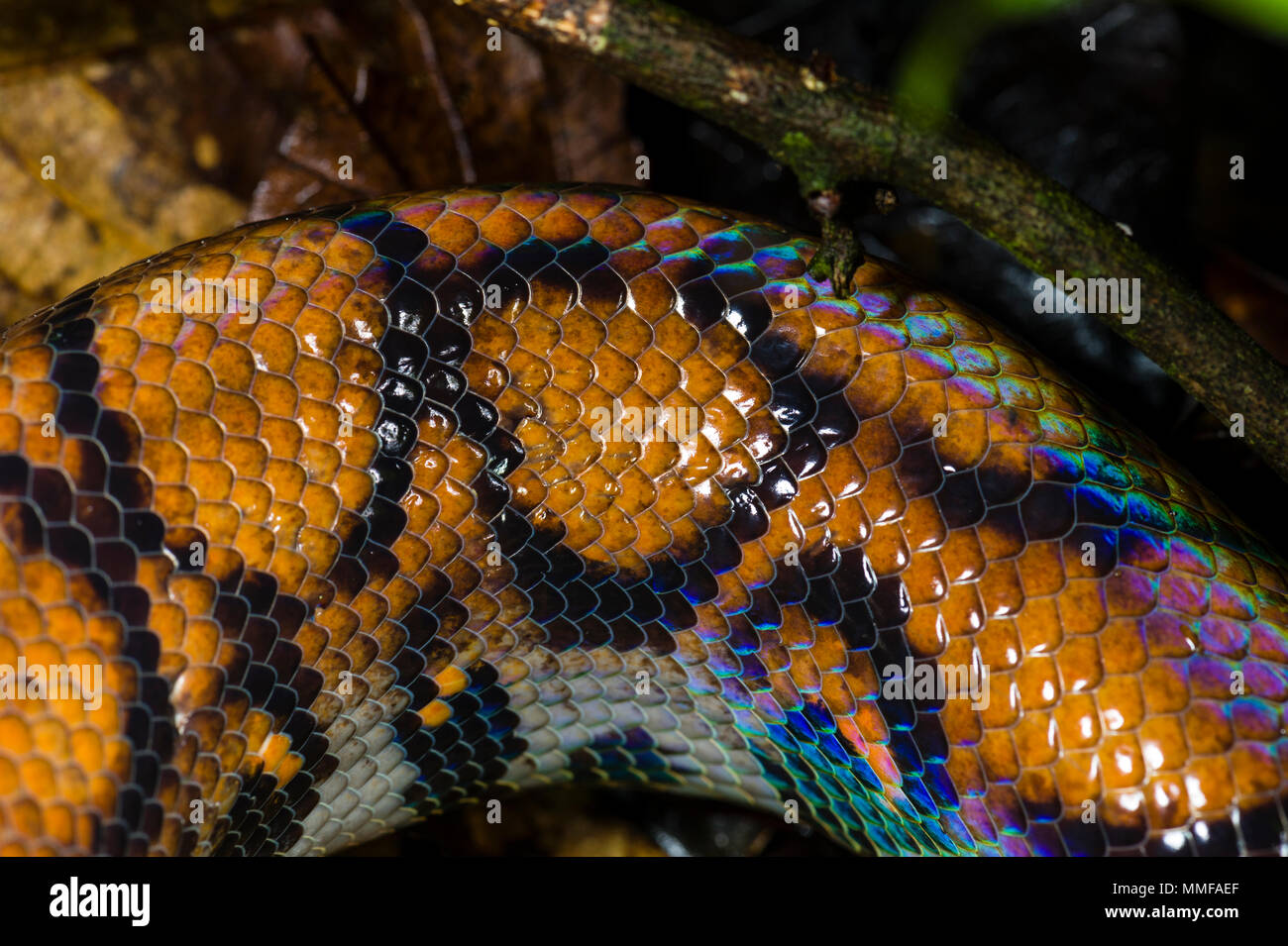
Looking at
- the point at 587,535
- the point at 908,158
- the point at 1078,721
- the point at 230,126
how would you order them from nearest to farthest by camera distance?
1. the point at 1078,721
2. the point at 908,158
3. the point at 587,535
4. the point at 230,126

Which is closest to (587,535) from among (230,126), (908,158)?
(908,158)

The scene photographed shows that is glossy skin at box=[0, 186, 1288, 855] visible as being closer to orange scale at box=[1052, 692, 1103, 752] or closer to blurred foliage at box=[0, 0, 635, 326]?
orange scale at box=[1052, 692, 1103, 752]

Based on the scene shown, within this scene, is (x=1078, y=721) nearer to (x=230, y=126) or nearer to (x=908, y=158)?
(x=908, y=158)

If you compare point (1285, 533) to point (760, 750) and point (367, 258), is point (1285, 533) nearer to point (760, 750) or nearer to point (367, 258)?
point (760, 750)

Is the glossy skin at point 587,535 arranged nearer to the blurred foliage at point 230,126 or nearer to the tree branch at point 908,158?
the tree branch at point 908,158

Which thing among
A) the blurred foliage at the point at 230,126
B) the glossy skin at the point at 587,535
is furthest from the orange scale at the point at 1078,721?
the blurred foliage at the point at 230,126

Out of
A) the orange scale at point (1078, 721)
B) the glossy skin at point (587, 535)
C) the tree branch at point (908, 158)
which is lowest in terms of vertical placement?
the orange scale at point (1078, 721)
